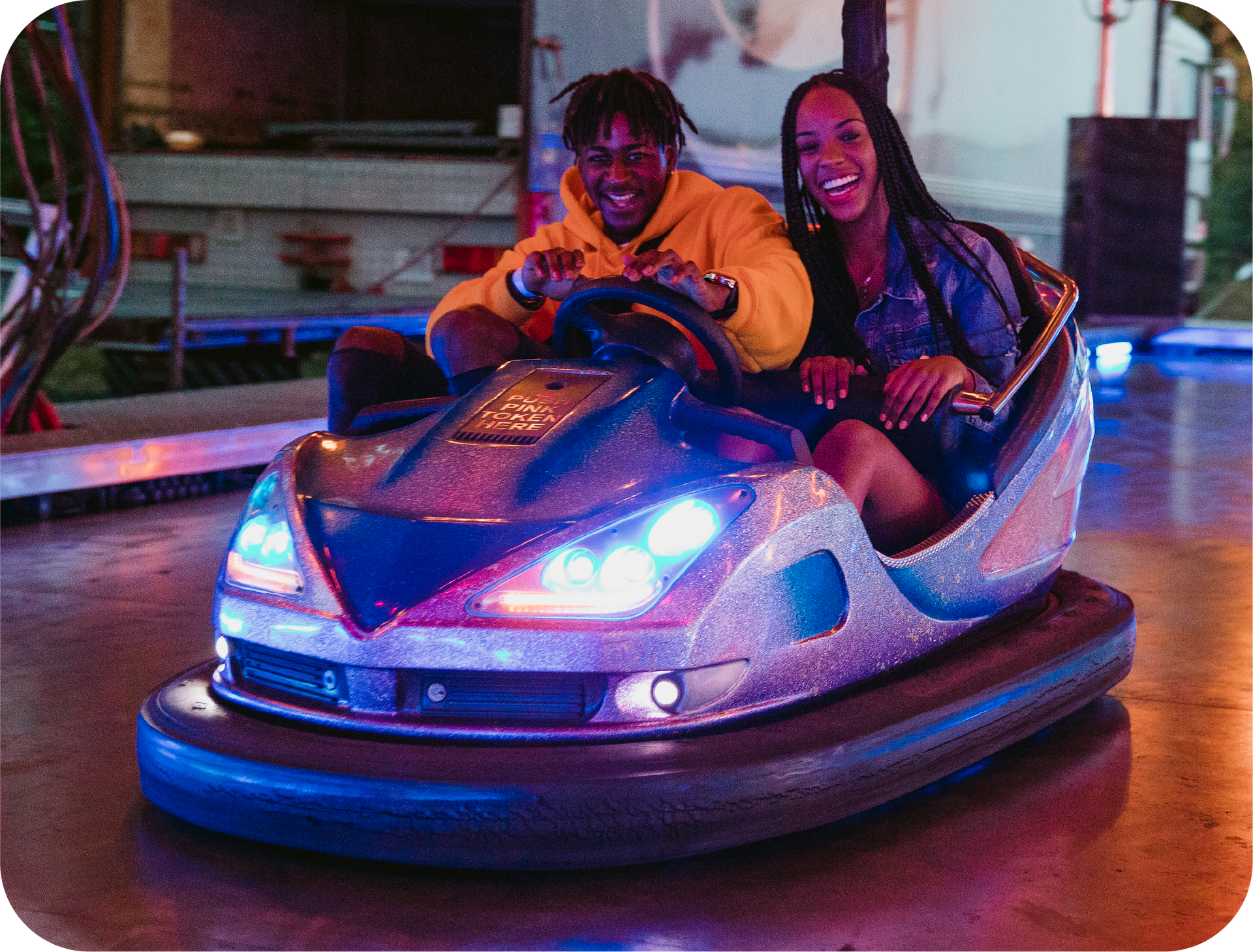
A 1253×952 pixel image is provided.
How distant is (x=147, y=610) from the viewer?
3.21 metres

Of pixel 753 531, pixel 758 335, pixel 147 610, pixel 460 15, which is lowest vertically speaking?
pixel 147 610

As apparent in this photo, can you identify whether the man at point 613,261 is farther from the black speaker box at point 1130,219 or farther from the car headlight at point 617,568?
the black speaker box at point 1130,219

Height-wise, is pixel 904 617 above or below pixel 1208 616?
above

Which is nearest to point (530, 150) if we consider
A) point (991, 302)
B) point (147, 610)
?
point (147, 610)

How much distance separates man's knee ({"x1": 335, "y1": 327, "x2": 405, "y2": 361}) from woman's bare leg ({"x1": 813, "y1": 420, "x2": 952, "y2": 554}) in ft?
2.32

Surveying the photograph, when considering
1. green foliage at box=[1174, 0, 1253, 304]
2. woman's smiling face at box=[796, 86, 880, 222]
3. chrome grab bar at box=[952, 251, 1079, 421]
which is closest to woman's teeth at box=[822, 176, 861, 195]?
woman's smiling face at box=[796, 86, 880, 222]

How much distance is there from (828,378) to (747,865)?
771mm

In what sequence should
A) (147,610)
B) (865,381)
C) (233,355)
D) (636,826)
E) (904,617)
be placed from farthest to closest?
(233,355), (147,610), (865,381), (904,617), (636,826)

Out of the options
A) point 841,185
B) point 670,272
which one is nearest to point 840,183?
point 841,185

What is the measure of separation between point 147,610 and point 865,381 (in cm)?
171

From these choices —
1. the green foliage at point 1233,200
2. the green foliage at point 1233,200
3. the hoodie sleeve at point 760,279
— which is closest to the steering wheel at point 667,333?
the hoodie sleeve at point 760,279

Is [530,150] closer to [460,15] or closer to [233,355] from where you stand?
[233,355]

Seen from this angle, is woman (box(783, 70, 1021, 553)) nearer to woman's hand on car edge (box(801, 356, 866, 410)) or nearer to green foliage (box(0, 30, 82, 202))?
woman's hand on car edge (box(801, 356, 866, 410))

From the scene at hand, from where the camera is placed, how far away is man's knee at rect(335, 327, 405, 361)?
7.87 feet
